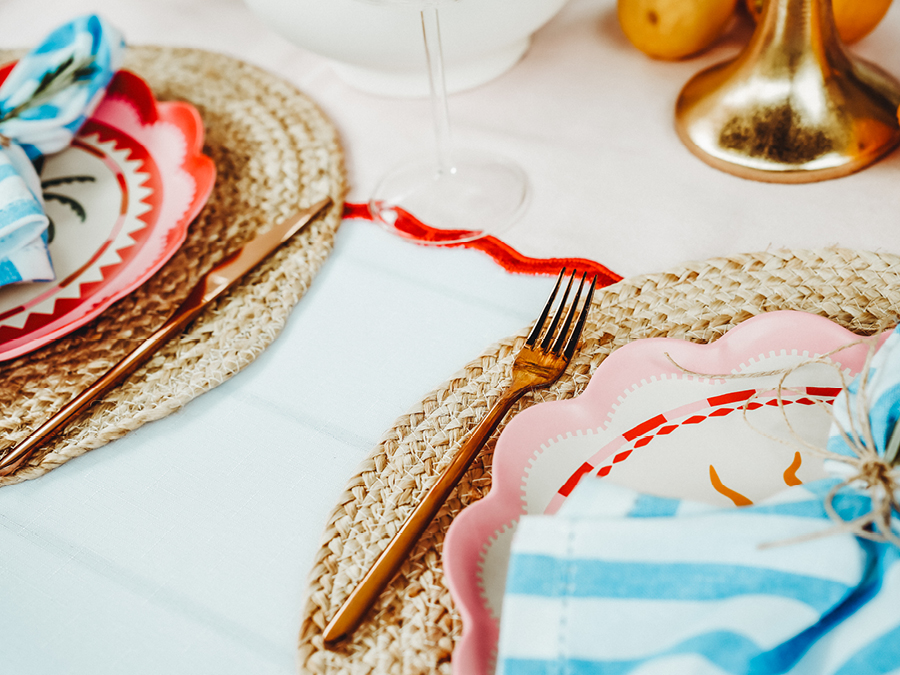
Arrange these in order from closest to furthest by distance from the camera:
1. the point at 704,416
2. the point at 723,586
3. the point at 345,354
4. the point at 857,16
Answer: the point at 723,586 → the point at 704,416 → the point at 345,354 → the point at 857,16

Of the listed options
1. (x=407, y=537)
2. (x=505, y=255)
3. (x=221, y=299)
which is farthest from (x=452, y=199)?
(x=407, y=537)

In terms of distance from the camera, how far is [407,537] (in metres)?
0.33

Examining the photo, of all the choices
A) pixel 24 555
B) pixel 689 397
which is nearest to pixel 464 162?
pixel 689 397

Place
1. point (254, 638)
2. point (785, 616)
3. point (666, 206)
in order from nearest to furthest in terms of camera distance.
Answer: point (785, 616), point (254, 638), point (666, 206)

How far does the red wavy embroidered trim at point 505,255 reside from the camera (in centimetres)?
48

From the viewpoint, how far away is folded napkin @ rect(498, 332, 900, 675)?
0.78 feet

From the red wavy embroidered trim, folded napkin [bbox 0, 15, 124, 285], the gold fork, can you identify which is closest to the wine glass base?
the red wavy embroidered trim

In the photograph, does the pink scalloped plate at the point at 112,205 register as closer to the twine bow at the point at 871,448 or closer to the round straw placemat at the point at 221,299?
the round straw placemat at the point at 221,299

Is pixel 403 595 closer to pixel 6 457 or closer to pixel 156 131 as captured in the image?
pixel 6 457

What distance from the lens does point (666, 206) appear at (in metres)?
0.52

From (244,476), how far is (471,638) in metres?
0.18

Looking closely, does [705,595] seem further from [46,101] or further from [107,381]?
[46,101]

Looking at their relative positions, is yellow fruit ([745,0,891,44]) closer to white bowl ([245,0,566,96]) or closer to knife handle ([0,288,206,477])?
white bowl ([245,0,566,96])

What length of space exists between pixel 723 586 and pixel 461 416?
178 millimetres
